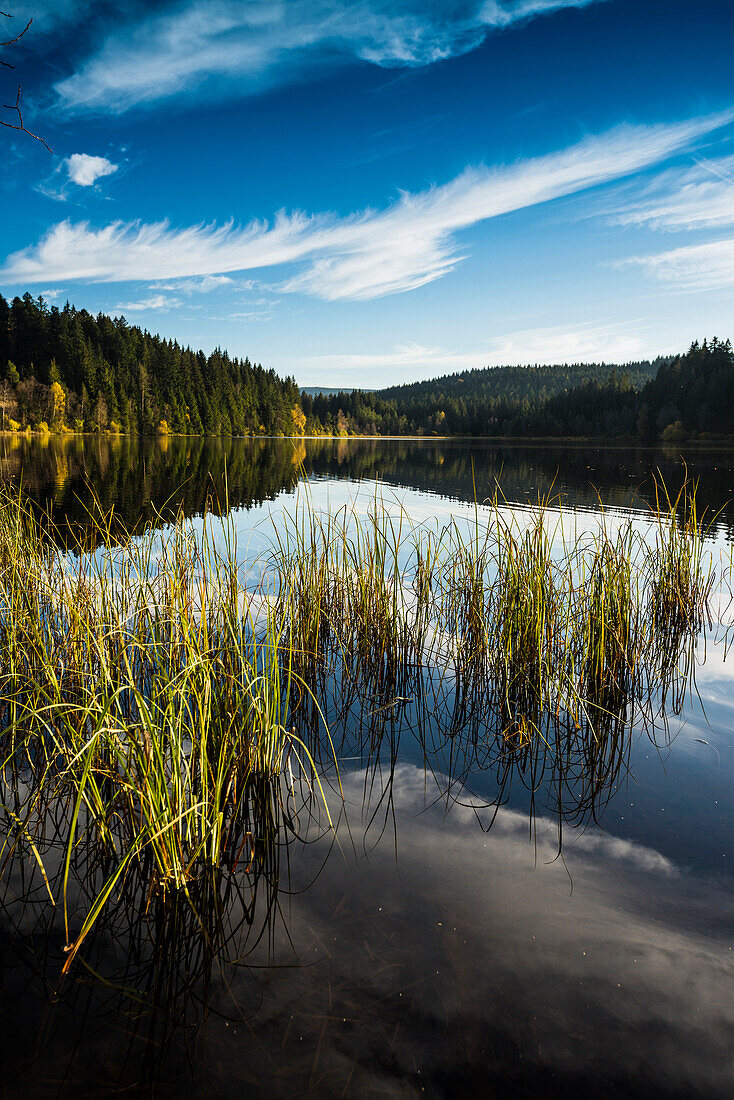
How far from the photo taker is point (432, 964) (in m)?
2.54

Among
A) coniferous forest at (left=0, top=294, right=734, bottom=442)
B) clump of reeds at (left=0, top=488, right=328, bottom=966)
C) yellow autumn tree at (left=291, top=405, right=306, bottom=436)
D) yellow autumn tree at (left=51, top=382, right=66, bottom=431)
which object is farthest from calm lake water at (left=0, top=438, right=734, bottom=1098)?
yellow autumn tree at (left=291, top=405, right=306, bottom=436)

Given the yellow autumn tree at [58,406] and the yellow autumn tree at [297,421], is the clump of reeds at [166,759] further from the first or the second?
the yellow autumn tree at [297,421]

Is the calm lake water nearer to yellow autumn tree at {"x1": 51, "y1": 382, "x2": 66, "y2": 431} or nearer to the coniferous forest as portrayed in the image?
the coniferous forest

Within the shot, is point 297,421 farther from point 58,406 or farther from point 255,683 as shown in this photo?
point 255,683

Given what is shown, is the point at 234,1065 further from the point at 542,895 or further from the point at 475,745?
the point at 475,745

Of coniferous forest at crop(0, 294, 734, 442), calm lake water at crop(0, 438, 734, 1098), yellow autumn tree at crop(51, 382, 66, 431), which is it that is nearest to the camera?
calm lake water at crop(0, 438, 734, 1098)

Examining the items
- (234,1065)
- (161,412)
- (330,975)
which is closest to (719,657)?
(330,975)

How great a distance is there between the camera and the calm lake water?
209 cm

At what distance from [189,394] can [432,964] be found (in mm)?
99885

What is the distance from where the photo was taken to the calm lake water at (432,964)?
6.86 ft

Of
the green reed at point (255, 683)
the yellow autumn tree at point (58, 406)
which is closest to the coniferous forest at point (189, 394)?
the yellow autumn tree at point (58, 406)

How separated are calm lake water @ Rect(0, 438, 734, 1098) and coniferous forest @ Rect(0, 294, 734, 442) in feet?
235

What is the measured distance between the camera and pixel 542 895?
2986mm

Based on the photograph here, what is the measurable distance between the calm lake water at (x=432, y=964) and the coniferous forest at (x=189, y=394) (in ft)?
235
